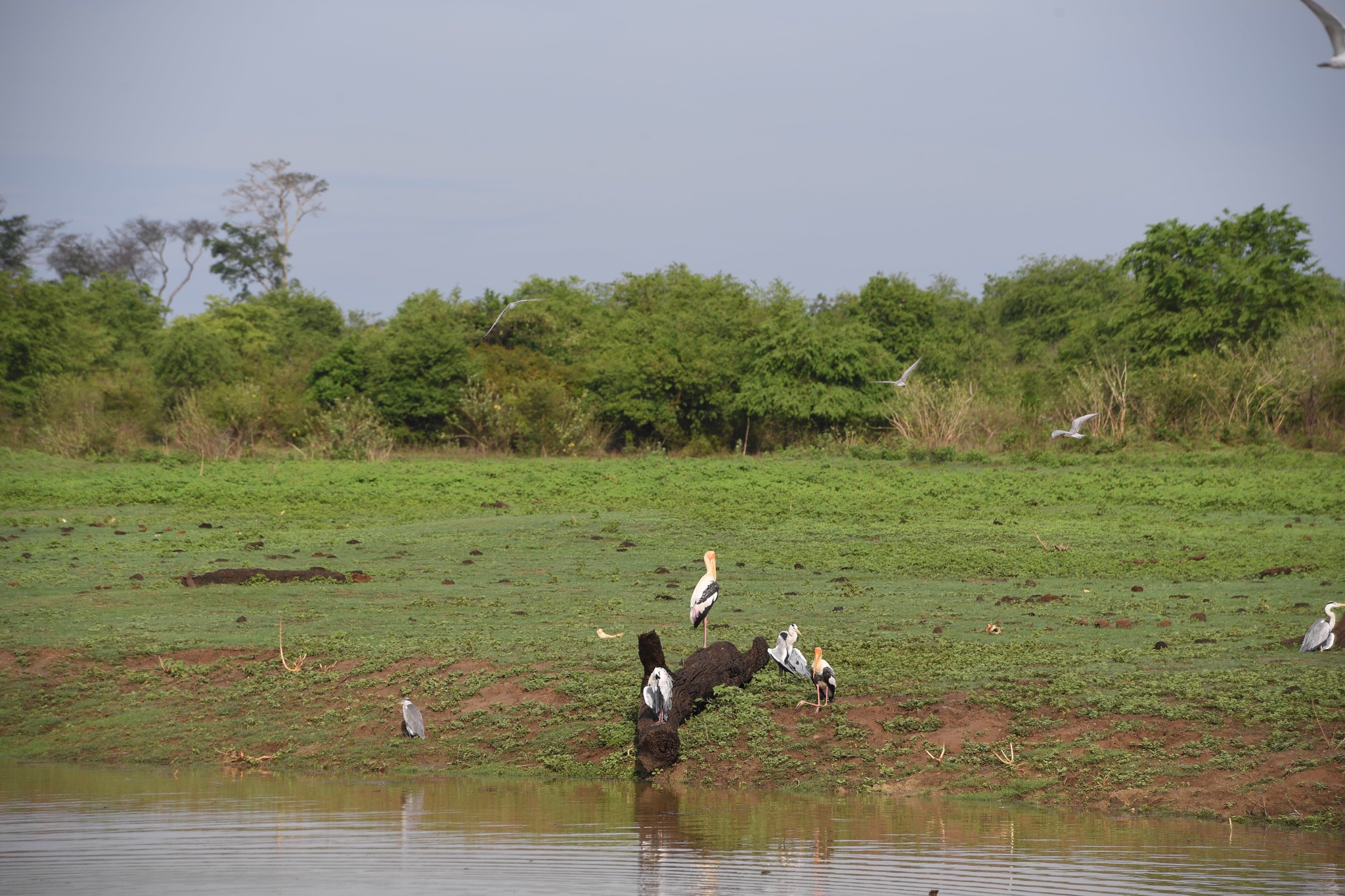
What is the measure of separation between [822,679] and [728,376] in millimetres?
33129

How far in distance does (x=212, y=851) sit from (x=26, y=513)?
20766 mm

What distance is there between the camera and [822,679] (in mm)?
9484

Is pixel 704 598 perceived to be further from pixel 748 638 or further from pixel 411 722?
pixel 411 722

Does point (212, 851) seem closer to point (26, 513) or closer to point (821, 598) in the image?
point (821, 598)

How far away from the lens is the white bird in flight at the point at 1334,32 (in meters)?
9.73

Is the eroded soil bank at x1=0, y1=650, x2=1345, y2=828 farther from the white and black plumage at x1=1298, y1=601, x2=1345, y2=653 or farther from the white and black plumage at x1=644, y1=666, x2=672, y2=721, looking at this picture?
the white and black plumage at x1=1298, y1=601, x2=1345, y2=653

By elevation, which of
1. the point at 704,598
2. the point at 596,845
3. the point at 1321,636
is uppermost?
the point at 704,598

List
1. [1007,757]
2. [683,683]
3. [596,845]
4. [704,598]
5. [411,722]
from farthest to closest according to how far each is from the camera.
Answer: [704,598]
[411,722]
[683,683]
[1007,757]
[596,845]

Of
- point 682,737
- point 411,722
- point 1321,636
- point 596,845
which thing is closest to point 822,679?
point 682,737

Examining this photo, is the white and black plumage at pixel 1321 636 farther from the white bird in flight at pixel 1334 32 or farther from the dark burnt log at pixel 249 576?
the dark burnt log at pixel 249 576

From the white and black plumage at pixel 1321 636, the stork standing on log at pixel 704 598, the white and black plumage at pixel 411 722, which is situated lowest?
the white and black plumage at pixel 411 722

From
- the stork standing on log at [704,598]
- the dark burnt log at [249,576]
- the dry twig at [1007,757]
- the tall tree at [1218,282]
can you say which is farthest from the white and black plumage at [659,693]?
the tall tree at [1218,282]

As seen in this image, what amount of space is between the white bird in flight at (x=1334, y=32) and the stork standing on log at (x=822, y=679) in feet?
19.6

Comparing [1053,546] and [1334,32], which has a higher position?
[1334,32]
